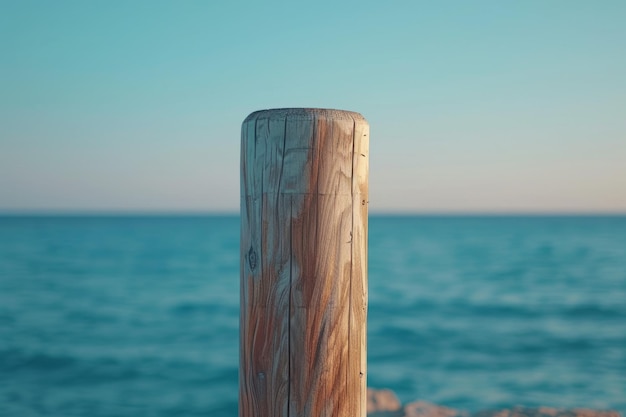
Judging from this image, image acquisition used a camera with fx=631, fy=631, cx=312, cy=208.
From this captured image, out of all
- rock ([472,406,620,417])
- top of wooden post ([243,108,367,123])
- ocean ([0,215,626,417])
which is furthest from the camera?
ocean ([0,215,626,417])

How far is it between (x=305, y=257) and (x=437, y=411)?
6.10 m

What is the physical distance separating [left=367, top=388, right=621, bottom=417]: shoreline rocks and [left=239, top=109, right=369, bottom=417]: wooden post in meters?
5.54

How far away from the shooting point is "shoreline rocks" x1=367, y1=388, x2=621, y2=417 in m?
6.77

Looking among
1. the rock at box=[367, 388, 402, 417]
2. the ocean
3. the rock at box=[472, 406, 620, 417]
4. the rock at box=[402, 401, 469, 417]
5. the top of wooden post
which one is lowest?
the ocean

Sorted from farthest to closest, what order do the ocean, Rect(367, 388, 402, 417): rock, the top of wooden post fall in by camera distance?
the ocean → Rect(367, 388, 402, 417): rock → the top of wooden post

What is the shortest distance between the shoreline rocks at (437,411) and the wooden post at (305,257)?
18.2 feet

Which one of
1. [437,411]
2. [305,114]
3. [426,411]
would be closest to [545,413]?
[437,411]

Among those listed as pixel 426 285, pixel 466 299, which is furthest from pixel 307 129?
pixel 426 285

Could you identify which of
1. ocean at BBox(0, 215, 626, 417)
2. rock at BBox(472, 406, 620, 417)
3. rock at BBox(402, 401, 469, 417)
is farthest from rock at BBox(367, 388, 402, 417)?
ocean at BBox(0, 215, 626, 417)

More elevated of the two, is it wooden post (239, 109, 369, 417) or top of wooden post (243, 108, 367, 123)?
top of wooden post (243, 108, 367, 123)

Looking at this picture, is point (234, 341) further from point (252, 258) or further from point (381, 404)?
point (252, 258)

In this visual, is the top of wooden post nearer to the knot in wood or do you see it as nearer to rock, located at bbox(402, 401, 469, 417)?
the knot in wood

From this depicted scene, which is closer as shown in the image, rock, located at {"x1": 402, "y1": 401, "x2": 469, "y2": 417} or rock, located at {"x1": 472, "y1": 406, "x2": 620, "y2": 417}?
rock, located at {"x1": 472, "y1": 406, "x2": 620, "y2": 417}

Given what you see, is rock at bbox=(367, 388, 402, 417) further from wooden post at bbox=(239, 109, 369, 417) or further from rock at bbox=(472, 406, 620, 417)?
wooden post at bbox=(239, 109, 369, 417)
